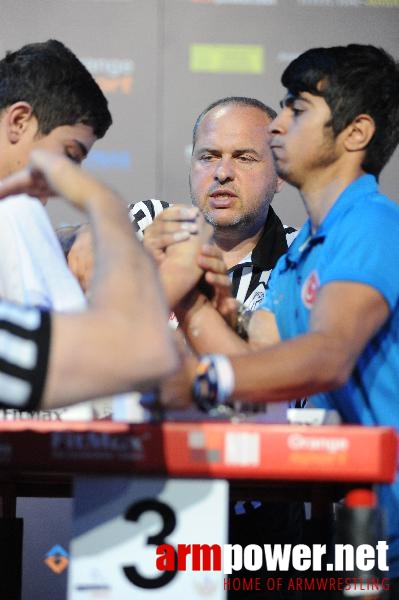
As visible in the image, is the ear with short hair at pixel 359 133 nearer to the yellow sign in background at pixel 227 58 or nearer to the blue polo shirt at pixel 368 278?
the blue polo shirt at pixel 368 278

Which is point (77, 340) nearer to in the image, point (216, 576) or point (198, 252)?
point (216, 576)

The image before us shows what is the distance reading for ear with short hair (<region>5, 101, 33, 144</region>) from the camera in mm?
2260

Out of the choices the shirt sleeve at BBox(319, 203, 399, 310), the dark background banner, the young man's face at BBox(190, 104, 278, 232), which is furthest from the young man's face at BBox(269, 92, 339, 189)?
the dark background banner

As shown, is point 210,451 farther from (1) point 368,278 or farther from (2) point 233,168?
(2) point 233,168

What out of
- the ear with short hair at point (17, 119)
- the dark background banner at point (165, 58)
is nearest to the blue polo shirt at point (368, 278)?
the ear with short hair at point (17, 119)

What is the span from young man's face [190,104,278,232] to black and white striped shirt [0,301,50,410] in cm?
207

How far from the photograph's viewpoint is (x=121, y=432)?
161 centimetres

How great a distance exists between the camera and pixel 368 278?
1925 millimetres

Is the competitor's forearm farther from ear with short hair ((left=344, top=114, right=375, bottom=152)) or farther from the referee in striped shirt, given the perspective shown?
A: the referee in striped shirt

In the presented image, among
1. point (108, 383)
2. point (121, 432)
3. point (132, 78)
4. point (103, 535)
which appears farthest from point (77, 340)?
point (132, 78)

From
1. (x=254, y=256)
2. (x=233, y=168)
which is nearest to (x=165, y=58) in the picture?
(x=233, y=168)

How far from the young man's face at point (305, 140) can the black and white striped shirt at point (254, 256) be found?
3.22ft

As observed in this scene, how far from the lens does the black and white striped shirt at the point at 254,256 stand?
10.9 ft

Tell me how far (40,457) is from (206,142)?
214cm
